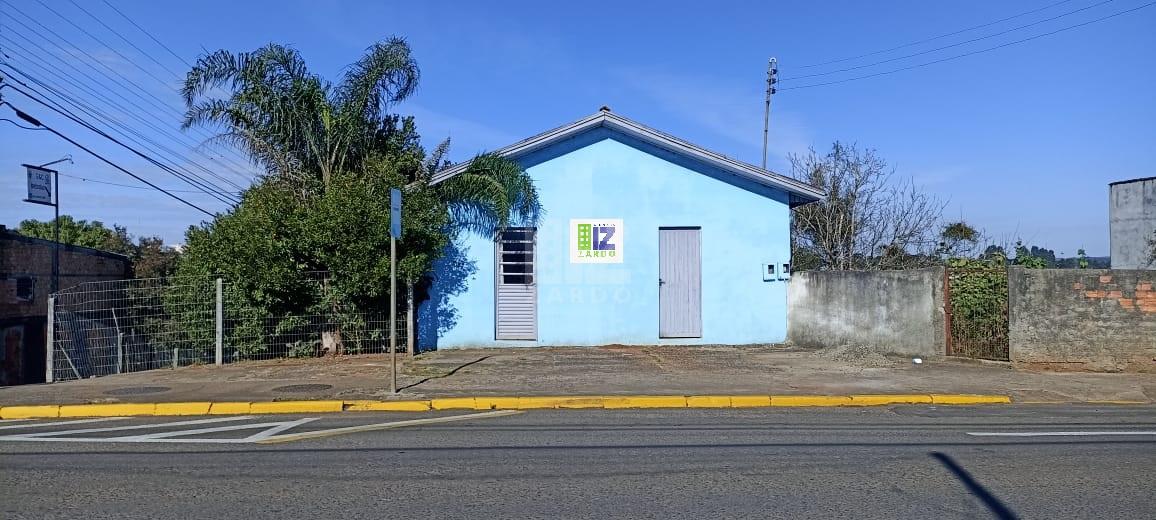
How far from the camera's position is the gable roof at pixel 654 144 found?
15493 millimetres

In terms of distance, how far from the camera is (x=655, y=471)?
641 cm

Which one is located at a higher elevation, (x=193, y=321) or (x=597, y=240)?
(x=597, y=240)

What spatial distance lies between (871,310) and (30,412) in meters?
13.0

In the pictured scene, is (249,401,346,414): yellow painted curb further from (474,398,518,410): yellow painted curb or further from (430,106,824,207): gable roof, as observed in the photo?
(430,106,824,207): gable roof

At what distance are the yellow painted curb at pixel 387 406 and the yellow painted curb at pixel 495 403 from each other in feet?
2.02

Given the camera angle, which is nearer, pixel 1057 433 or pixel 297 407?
pixel 1057 433

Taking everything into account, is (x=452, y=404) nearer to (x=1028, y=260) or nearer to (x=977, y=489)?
(x=977, y=489)

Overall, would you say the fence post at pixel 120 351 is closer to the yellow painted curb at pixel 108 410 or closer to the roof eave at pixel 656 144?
the yellow painted curb at pixel 108 410

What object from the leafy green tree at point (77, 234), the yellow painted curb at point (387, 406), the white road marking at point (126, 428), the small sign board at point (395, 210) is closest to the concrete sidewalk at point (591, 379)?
the yellow painted curb at point (387, 406)

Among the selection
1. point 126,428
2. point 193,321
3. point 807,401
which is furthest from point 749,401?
point 193,321

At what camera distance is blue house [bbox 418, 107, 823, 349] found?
51.8 feet

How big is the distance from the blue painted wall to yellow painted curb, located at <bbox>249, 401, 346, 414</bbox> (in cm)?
594

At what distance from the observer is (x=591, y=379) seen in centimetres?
1158

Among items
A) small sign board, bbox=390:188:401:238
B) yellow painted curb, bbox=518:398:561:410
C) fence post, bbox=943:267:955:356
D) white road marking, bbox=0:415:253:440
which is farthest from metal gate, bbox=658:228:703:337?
white road marking, bbox=0:415:253:440
